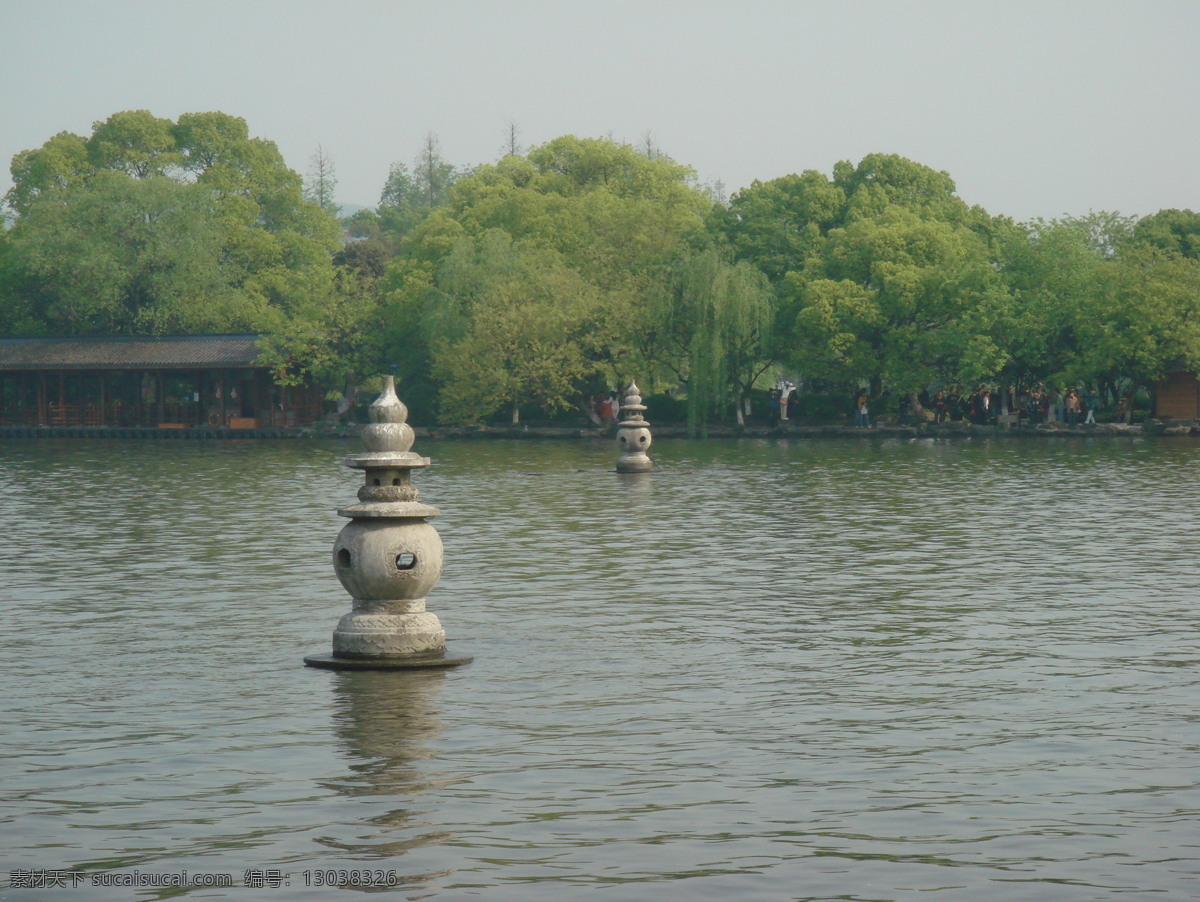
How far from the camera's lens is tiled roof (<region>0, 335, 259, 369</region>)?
75.2 meters

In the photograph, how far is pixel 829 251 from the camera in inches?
2685

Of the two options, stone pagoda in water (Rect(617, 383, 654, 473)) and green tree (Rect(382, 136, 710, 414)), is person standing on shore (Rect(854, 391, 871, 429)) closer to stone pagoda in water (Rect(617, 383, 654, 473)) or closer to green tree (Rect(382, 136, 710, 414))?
green tree (Rect(382, 136, 710, 414))

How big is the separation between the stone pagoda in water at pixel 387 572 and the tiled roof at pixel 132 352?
62.3 meters

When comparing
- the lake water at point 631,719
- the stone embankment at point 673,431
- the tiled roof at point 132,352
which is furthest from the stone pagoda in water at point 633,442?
the tiled roof at point 132,352

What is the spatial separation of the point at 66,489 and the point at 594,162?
53.2m

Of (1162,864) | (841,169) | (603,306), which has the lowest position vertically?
(1162,864)

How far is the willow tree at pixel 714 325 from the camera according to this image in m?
67.1

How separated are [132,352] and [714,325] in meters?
27.9

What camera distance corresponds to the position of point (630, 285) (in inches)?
2795

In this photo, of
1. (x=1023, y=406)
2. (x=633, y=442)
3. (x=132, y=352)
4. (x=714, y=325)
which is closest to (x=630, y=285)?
(x=714, y=325)

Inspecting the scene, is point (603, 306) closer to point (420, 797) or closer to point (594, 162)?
point (594, 162)

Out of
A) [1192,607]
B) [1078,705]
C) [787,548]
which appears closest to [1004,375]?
[787,548]

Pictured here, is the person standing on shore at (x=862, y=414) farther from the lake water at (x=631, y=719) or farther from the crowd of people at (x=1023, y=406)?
the lake water at (x=631, y=719)

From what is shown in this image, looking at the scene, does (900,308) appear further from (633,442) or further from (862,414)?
(633,442)
